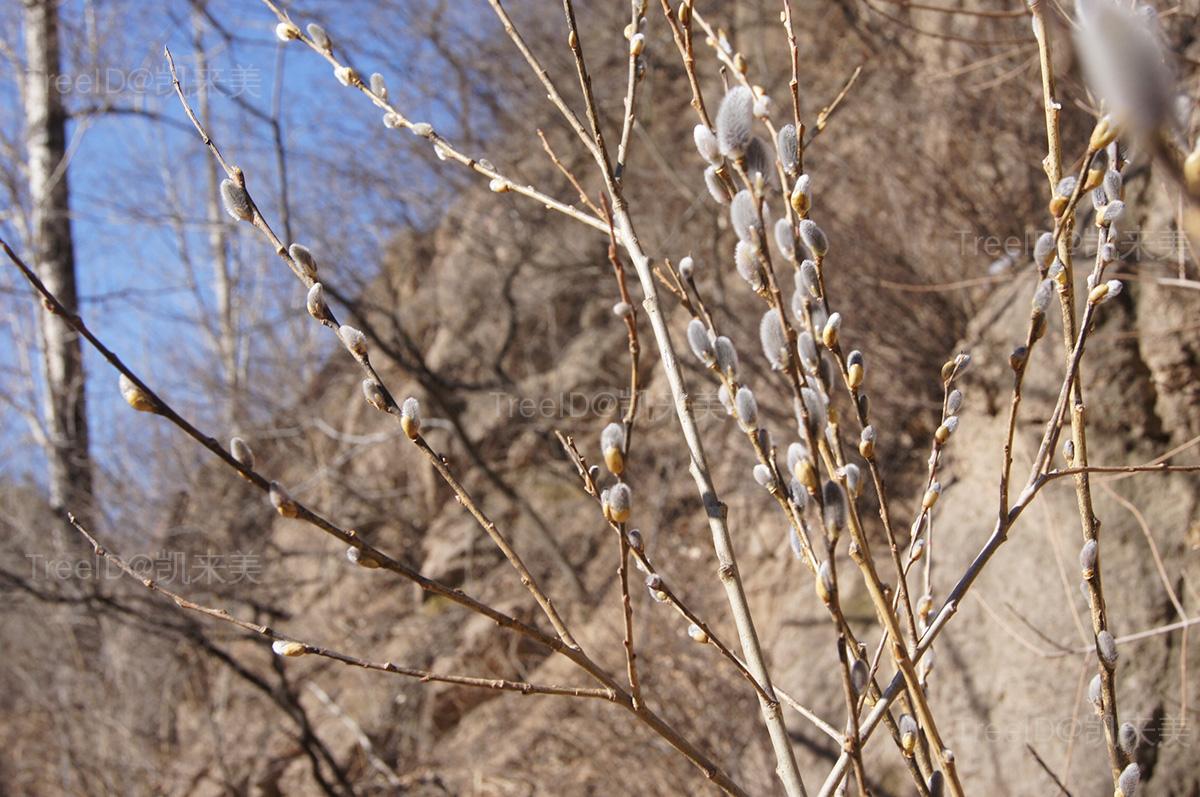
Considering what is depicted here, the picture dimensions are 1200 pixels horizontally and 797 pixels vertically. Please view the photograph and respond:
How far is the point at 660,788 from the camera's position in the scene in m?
3.59

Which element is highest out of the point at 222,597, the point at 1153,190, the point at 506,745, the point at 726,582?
the point at 222,597

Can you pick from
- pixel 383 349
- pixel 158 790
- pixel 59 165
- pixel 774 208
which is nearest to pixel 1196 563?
pixel 774 208

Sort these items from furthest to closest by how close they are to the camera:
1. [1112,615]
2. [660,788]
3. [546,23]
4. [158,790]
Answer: [546,23], [158,790], [660,788], [1112,615]

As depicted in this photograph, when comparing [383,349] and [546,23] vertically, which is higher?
[546,23]

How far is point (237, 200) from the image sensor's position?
0.99 meters

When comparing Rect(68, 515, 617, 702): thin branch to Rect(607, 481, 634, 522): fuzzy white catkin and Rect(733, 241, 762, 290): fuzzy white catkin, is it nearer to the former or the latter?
Rect(607, 481, 634, 522): fuzzy white catkin

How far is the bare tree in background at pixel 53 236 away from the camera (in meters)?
6.65

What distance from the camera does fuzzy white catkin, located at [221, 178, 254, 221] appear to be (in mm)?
985

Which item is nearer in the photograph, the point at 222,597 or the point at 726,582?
the point at 726,582

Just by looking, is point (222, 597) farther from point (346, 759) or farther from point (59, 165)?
point (59, 165)

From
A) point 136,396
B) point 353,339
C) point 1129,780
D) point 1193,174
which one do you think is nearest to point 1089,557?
point 1129,780

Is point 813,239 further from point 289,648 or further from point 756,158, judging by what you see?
point 289,648

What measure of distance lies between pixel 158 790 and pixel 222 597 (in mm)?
1153

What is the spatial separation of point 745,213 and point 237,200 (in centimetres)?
54
